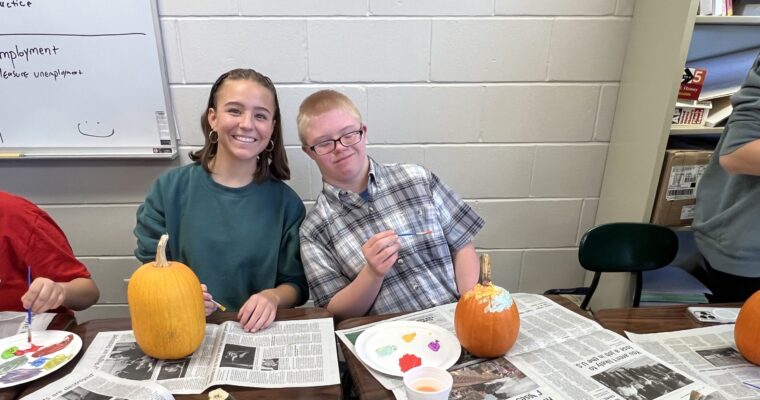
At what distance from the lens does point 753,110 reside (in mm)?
1297

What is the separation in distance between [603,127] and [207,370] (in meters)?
1.74

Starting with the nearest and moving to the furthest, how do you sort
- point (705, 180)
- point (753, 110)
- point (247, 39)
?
point (753, 110)
point (705, 180)
point (247, 39)

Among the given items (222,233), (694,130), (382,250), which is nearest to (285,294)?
(222,233)

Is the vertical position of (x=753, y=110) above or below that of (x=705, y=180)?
above

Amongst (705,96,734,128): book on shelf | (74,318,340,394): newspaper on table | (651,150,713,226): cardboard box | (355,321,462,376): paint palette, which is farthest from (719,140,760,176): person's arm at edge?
(74,318,340,394): newspaper on table

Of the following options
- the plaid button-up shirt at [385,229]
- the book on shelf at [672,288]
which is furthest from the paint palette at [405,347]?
the book on shelf at [672,288]

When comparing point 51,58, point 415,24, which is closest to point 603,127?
point 415,24

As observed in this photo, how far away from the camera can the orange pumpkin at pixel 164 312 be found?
92cm

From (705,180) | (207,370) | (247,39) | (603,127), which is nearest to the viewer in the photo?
(207,370)

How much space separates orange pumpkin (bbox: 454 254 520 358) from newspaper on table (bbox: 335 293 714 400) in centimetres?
3

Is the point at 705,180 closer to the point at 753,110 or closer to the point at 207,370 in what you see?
the point at 753,110

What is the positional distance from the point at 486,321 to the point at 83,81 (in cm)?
164

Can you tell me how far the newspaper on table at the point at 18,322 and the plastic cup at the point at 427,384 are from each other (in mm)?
858

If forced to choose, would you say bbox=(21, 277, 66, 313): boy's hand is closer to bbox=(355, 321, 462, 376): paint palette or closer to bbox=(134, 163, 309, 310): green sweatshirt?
bbox=(134, 163, 309, 310): green sweatshirt
